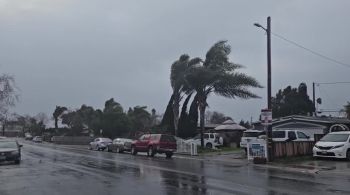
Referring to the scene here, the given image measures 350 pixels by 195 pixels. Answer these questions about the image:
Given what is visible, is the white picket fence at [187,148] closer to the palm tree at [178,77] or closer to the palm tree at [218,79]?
the palm tree at [218,79]

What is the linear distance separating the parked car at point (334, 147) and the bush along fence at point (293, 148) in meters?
1.98

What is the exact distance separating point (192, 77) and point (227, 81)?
308 cm

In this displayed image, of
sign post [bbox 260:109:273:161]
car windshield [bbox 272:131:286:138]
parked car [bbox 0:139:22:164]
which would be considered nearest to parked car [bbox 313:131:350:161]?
sign post [bbox 260:109:273:161]

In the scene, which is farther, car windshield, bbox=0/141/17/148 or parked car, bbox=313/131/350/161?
car windshield, bbox=0/141/17/148

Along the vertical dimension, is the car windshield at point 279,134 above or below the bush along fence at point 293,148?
above

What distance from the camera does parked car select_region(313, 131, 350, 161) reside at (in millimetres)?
29266

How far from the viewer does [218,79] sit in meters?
46.9

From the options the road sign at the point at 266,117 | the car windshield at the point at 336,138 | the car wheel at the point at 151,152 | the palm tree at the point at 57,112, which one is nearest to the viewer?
the car windshield at the point at 336,138

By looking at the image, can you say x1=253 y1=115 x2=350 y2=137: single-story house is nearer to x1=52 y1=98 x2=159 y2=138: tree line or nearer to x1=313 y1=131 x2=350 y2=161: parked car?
x1=313 y1=131 x2=350 y2=161: parked car

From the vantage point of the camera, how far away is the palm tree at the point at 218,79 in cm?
4675

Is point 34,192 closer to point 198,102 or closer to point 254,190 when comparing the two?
point 254,190

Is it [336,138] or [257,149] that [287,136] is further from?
[336,138]

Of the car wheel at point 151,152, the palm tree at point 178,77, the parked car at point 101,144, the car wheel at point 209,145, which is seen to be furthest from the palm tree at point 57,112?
the car wheel at point 151,152

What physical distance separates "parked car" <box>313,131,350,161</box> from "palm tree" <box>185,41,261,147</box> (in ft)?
54.8
